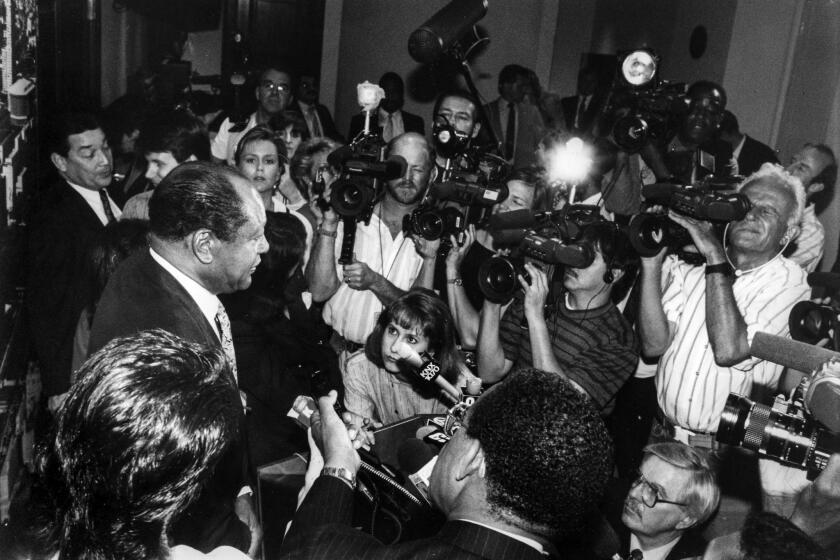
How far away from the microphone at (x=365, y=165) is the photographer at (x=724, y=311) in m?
1.16

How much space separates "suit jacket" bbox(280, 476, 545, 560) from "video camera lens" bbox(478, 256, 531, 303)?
1.40 metres

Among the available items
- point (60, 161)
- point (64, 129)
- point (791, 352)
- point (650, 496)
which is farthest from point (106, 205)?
point (791, 352)

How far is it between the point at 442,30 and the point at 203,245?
1.81 m

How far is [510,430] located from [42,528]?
2.58 ft

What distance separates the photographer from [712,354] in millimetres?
2641

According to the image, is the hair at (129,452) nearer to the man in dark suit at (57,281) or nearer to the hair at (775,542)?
the hair at (775,542)

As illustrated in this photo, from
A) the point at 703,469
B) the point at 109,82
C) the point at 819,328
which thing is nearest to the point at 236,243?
the point at 703,469

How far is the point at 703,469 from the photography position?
83.0 inches

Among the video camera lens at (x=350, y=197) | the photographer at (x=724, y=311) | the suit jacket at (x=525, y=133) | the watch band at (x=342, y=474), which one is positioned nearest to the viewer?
the watch band at (x=342, y=474)

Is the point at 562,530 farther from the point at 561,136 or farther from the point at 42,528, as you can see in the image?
the point at 561,136

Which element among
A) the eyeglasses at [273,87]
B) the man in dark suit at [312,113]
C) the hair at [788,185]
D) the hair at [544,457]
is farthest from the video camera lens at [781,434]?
the man in dark suit at [312,113]

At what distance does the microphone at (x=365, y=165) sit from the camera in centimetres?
310

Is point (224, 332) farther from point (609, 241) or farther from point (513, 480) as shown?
point (609, 241)

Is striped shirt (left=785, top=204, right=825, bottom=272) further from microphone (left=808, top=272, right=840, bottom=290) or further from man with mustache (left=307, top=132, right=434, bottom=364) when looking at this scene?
man with mustache (left=307, top=132, right=434, bottom=364)
